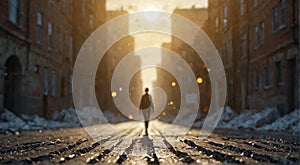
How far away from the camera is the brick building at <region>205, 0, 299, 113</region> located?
2255 cm

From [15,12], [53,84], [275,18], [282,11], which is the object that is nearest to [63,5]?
[53,84]

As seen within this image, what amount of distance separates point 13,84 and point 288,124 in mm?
14616

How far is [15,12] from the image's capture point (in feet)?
79.6

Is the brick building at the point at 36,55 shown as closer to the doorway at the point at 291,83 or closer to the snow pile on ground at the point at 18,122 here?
the snow pile on ground at the point at 18,122

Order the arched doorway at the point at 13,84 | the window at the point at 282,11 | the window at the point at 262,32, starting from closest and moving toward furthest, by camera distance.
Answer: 1. the window at the point at 282,11
2. the arched doorway at the point at 13,84
3. the window at the point at 262,32

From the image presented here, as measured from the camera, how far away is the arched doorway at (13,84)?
24.6 meters

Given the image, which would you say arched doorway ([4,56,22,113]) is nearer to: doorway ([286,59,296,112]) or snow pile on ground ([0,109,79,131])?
snow pile on ground ([0,109,79,131])

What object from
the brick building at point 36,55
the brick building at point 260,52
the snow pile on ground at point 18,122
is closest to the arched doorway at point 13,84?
the brick building at point 36,55

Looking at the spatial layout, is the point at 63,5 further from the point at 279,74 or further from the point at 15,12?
the point at 279,74

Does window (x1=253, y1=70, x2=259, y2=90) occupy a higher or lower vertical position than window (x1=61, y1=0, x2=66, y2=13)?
lower

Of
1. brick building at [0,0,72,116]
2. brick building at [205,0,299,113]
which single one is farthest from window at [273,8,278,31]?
brick building at [0,0,72,116]

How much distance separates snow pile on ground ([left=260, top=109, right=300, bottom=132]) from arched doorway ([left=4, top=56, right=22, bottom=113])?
1314 cm

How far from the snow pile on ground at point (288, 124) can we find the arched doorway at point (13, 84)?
1314 cm

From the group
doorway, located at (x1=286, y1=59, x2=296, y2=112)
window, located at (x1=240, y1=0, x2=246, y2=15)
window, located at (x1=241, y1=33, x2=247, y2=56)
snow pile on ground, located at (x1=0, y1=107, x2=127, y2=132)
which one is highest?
window, located at (x1=240, y1=0, x2=246, y2=15)
